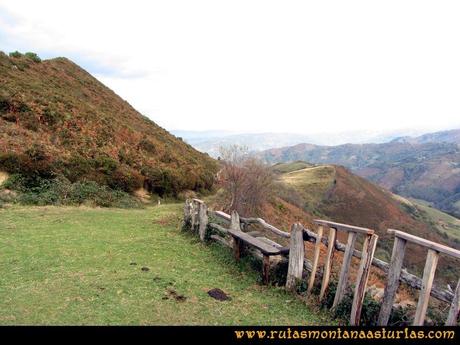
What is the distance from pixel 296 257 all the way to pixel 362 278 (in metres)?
1.93

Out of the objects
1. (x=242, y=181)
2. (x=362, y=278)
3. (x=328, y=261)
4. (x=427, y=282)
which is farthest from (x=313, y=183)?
(x=427, y=282)

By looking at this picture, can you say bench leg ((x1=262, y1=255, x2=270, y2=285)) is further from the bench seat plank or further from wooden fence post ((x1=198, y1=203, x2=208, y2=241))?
wooden fence post ((x1=198, y1=203, x2=208, y2=241))

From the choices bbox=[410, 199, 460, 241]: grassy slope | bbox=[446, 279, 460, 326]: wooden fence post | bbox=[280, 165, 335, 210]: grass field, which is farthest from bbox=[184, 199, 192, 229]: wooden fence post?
bbox=[410, 199, 460, 241]: grassy slope

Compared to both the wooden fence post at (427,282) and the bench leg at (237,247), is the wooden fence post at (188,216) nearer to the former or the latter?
the bench leg at (237,247)

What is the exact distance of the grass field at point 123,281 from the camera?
689 centimetres

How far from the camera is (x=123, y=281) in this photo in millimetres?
8531

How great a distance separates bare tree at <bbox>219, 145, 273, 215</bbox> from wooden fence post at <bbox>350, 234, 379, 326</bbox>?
21.1 m

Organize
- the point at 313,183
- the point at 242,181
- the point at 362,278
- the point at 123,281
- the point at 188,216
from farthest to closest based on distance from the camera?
1. the point at 313,183
2. the point at 242,181
3. the point at 188,216
4. the point at 123,281
5. the point at 362,278

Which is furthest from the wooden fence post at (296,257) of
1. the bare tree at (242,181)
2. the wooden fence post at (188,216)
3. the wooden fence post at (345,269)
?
the bare tree at (242,181)

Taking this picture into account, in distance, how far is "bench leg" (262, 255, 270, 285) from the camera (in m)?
8.69

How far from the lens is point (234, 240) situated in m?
10.3

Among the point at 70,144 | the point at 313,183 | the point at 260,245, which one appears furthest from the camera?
the point at 313,183

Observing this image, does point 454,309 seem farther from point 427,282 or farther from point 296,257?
point 296,257

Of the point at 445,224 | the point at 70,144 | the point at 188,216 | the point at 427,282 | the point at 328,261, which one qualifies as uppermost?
the point at 70,144
